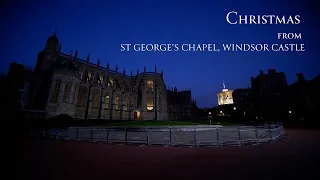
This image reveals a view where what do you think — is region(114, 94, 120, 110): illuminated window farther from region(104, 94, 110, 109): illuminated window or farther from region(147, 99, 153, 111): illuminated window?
region(147, 99, 153, 111): illuminated window

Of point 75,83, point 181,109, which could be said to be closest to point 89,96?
point 75,83

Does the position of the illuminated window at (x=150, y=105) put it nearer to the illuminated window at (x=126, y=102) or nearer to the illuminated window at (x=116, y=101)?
the illuminated window at (x=126, y=102)

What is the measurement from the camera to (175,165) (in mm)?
5262

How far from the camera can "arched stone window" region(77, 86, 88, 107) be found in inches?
1330

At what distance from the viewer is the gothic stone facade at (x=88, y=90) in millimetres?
27766

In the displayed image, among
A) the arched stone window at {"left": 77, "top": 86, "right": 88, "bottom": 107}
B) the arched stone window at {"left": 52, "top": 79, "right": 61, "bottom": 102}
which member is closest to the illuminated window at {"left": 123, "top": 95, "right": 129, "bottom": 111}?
the arched stone window at {"left": 77, "top": 86, "right": 88, "bottom": 107}

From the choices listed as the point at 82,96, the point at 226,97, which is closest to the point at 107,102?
the point at 82,96

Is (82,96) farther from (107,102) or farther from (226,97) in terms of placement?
(226,97)

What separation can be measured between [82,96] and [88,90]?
2.04 m

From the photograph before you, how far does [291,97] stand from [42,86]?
60522 millimetres

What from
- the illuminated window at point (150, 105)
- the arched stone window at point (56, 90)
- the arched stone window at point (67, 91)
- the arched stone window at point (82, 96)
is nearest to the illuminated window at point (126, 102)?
the illuminated window at point (150, 105)

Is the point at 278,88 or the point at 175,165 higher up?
the point at 278,88

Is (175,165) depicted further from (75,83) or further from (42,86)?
(42,86)

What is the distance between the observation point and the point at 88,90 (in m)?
35.8
